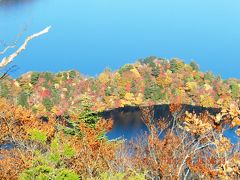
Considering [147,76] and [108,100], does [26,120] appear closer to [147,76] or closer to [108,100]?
[108,100]

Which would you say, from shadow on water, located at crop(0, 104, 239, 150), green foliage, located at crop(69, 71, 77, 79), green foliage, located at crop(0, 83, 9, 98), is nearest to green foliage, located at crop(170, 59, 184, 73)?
shadow on water, located at crop(0, 104, 239, 150)

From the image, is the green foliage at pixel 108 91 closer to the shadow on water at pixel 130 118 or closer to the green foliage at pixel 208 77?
the shadow on water at pixel 130 118

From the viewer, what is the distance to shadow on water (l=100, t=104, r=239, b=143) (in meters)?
68.9

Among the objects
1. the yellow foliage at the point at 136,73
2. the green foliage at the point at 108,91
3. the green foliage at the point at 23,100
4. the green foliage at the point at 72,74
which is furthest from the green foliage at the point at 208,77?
the green foliage at the point at 23,100

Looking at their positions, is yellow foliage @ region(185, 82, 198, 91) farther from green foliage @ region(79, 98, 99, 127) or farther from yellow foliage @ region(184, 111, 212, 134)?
yellow foliage @ region(184, 111, 212, 134)

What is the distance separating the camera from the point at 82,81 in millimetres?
93625

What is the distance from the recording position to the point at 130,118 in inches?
3201

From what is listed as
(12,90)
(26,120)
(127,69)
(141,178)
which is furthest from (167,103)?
(141,178)

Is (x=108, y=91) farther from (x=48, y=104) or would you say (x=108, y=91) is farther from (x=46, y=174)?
(x=46, y=174)

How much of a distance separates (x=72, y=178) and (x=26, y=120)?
92.1 feet

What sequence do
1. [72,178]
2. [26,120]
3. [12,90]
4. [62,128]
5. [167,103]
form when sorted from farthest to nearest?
1. [167,103]
2. [12,90]
3. [26,120]
4. [62,128]
5. [72,178]

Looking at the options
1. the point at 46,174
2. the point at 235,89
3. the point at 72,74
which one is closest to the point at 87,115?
the point at 46,174

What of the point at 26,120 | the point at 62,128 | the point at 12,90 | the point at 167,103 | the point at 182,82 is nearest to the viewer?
the point at 62,128

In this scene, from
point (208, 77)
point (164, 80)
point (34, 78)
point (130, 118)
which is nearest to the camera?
point (130, 118)
